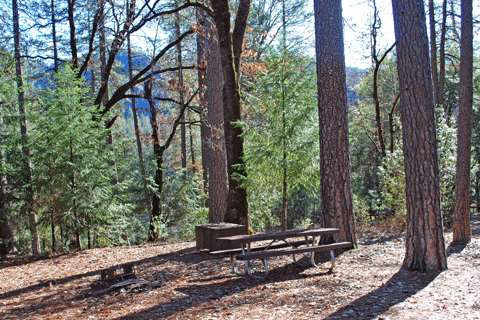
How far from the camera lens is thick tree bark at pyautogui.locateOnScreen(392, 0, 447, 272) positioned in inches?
200

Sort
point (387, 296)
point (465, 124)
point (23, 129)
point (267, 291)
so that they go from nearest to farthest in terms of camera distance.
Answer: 1. point (387, 296)
2. point (267, 291)
3. point (465, 124)
4. point (23, 129)

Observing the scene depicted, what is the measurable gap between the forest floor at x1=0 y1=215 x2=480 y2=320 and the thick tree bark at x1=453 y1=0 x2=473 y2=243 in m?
0.58

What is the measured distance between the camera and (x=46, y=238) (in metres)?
12.9

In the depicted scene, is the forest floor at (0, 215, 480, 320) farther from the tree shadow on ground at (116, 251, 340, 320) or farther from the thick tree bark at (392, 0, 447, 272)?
the thick tree bark at (392, 0, 447, 272)

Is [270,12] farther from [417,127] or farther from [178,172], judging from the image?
[417,127]

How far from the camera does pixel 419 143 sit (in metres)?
5.12

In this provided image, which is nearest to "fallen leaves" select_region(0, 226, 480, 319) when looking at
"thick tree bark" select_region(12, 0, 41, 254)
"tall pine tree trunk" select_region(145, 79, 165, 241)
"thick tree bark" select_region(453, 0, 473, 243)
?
"thick tree bark" select_region(453, 0, 473, 243)

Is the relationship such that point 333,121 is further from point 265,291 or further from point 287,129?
point 265,291

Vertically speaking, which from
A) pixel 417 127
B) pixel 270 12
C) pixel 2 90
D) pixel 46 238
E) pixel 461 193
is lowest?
pixel 46 238

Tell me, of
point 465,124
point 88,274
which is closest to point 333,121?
point 465,124

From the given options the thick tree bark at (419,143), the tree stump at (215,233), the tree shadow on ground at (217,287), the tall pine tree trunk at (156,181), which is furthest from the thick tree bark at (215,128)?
the thick tree bark at (419,143)

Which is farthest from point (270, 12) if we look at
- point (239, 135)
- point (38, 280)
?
point (38, 280)

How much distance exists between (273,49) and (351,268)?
551 centimetres

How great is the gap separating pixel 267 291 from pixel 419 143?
293 cm
